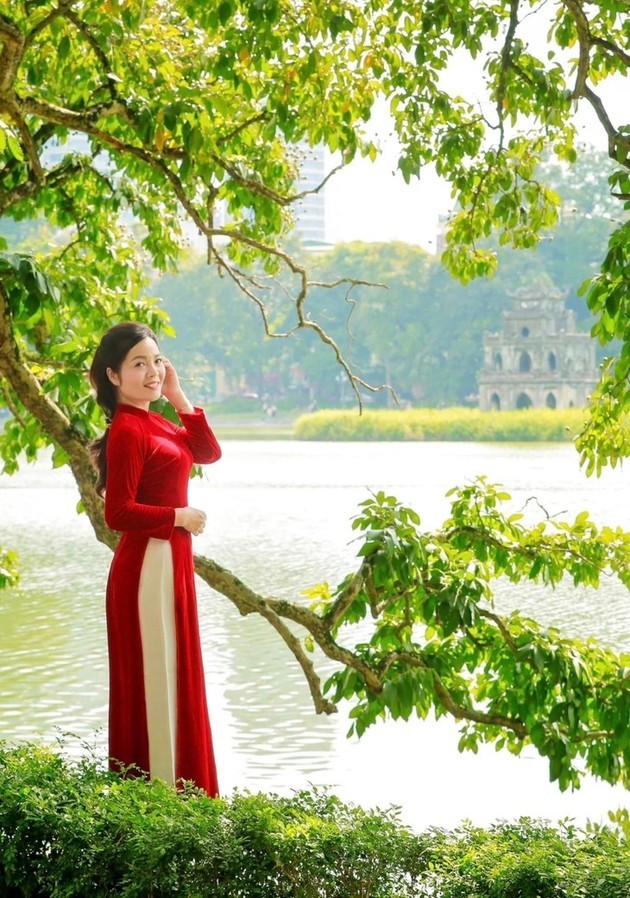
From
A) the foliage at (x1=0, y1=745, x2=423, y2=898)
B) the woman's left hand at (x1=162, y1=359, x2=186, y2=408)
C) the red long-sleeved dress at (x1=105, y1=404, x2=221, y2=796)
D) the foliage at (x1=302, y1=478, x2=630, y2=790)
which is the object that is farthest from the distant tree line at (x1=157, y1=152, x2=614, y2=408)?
the foliage at (x1=0, y1=745, x2=423, y2=898)

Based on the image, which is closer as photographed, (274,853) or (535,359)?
(274,853)

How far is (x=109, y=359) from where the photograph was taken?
12.5 ft

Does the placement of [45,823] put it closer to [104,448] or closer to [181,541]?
[181,541]

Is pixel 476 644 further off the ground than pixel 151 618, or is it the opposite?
pixel 151 618

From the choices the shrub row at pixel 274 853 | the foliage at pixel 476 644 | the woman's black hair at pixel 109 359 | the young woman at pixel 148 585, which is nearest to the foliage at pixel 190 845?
the shrub row at pixel 274 853

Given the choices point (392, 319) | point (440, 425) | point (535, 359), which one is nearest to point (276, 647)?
point (440, 425)

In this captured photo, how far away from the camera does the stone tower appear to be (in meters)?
53.0

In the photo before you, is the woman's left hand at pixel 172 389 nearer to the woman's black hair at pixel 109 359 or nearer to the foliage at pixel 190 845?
the woman's black hair at pixel 109 359

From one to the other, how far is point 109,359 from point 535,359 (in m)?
50.7

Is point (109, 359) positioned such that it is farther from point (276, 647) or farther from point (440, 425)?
point (440, 425)

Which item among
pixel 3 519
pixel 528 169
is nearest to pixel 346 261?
pixel 3 519

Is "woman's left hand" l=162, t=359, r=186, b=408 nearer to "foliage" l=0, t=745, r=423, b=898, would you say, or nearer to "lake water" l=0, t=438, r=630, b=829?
"lake water" l=0, t=438, r=630, b=829

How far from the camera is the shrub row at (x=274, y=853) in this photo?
2838mm

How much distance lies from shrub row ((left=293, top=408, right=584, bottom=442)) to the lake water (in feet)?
39.9
